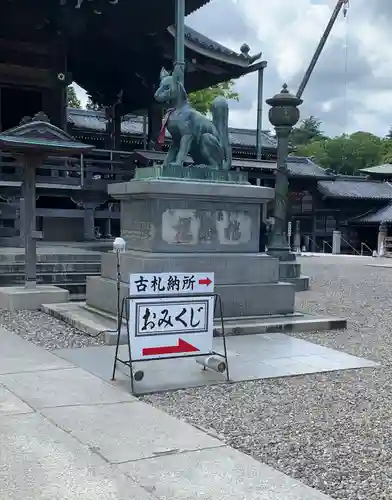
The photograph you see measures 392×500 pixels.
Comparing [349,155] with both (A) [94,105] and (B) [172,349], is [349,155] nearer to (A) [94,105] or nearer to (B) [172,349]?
(A) [94,105]

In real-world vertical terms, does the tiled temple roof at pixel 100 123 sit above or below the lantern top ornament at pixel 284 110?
above

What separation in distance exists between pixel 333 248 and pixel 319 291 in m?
24.6

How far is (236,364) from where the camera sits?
646cm

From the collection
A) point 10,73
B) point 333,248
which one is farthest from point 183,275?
point 333,248

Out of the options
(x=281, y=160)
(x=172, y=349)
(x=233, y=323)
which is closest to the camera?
(x=172, y=349)

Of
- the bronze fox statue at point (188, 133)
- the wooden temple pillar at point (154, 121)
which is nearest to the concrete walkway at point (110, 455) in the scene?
the bronze fox statue at point (188, 133)

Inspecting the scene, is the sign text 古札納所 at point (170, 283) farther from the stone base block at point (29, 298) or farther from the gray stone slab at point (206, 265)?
the stone base block at point (29, 298)

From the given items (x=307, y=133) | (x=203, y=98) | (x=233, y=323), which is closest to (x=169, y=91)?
(x=233, y=323)

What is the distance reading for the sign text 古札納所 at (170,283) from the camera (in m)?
5.68

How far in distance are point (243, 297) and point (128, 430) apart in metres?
4.31

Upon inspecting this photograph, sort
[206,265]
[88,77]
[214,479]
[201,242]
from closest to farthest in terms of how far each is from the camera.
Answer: [214,479]
[206,265]
[201,242]
[88,77]

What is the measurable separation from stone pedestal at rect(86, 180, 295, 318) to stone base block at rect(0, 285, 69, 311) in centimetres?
103

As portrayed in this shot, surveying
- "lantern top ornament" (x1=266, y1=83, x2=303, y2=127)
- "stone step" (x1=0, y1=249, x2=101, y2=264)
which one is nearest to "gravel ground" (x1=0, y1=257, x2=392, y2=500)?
"stone step" (x1=0, y1=249, x2=101, y2=264)

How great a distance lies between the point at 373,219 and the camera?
38094 millimetres
